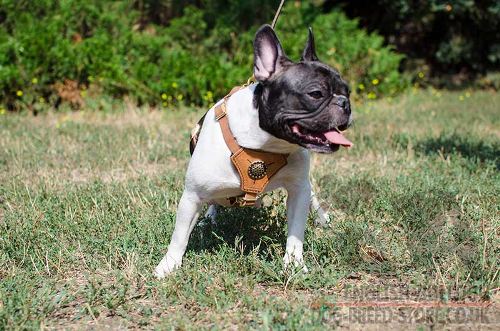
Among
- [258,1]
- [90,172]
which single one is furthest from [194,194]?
[258,1]

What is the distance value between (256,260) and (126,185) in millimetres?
1891

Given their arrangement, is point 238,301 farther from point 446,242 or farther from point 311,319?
point 446,242

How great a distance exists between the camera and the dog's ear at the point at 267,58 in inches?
129

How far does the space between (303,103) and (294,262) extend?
874mm

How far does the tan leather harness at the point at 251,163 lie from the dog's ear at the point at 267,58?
295 millimetres

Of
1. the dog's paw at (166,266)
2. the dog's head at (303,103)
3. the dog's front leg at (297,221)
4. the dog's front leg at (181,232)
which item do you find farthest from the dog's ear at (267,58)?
the dog's paw at (166,266)

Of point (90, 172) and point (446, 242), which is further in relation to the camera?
point (90, 172)

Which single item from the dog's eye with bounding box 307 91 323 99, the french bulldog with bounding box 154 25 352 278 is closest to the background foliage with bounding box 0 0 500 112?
the french bulldog with bounding box 154 25 352 278

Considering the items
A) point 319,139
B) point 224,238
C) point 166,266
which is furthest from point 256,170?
point 224,238

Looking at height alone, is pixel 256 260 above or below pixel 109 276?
above

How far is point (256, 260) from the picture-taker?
343cm

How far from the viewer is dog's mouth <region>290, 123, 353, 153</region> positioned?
3.15 m

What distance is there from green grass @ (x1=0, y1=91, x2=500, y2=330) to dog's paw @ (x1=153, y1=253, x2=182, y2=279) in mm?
63

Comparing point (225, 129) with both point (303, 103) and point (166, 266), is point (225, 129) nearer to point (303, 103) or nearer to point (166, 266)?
point (303, 103)
